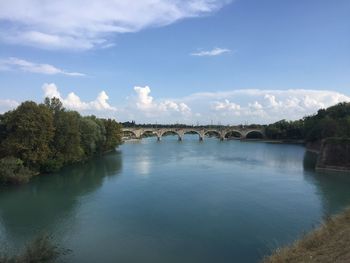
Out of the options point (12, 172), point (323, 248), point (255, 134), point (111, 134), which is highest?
point (255, 134)

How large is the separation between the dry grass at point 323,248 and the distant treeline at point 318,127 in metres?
36.1

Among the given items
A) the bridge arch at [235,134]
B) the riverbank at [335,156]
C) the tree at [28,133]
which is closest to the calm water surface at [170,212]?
the tree at [28,133]

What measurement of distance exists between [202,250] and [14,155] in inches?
917

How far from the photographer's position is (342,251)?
10820 mm

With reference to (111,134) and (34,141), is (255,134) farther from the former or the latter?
(34,141)

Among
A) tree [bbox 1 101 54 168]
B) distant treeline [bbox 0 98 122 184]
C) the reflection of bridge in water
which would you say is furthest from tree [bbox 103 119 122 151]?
the reflection of bridge in water

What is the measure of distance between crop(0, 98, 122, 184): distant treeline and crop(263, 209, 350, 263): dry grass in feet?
79.0

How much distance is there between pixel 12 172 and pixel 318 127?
175ft

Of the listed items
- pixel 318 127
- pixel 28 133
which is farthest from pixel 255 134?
pixel 28 133

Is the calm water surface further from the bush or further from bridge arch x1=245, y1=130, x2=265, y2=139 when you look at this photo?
bridge arch x1=245, y1=130, x2=265, y2=139

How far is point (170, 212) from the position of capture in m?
22.2

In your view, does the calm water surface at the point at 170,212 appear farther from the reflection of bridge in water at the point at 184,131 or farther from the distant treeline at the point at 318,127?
the reflection of bridge in water at the point at 184,131

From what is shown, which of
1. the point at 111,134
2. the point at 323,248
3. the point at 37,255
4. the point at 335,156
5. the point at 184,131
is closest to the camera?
the point at 323,248

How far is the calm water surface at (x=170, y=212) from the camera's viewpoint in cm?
1611
